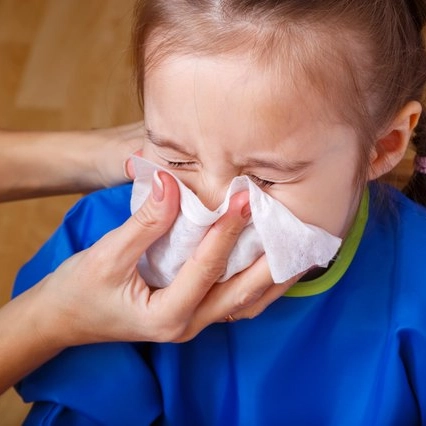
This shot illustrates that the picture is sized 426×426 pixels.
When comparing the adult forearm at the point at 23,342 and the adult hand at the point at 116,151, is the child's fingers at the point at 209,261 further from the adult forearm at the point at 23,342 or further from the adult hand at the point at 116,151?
the adult hand at the point at 116,151

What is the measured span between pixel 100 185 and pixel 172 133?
0.35m

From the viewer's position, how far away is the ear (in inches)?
30.1

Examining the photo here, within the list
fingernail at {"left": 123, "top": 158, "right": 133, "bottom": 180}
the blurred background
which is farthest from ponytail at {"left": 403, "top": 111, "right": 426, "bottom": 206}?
the blurred background

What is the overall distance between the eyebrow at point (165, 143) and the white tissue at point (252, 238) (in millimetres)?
20

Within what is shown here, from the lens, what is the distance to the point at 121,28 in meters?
1.87

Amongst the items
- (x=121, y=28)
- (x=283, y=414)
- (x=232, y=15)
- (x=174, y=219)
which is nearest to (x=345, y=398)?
(x=283, y=414)

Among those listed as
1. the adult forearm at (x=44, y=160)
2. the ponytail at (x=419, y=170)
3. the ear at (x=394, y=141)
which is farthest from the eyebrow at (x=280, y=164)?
the adult forearm at (x=44, y=160)

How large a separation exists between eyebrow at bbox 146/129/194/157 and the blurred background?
2.97 ft

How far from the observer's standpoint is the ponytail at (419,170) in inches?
34.7

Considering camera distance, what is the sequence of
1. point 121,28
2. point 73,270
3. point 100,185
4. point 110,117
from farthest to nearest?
1. point 121,28
2. point 110,117
3. point 100,185
4. point 73,270

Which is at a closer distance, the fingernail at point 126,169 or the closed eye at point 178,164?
the closed eye at point 178,164

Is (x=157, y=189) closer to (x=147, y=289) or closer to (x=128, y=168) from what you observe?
(x=147, y=289)

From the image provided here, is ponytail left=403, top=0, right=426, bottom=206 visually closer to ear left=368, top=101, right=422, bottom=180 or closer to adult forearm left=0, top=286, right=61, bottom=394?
ear left=368, top=101, right=422, bottom=180

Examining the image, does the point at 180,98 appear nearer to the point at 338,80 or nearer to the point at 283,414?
the point at 338,80
